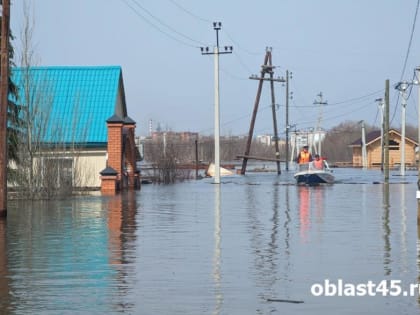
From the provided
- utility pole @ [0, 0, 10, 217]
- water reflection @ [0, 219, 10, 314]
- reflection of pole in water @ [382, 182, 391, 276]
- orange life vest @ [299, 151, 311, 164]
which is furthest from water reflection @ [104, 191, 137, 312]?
orange life vest @ [299, 151, 311, 164]

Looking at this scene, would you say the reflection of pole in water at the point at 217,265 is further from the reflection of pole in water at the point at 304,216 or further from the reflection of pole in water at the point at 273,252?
the reflection of pole in water at the point at 304,216

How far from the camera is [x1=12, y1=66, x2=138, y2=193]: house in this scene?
1272 inches

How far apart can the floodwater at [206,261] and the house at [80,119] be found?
421 inches

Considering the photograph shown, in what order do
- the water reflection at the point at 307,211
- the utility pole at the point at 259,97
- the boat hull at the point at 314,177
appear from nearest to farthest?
the water reflection at the point at 307,211
the boat hull at the point at 314,177
the utility pole at the point at 259,97

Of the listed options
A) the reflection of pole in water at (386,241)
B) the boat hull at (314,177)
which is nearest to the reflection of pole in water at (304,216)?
the reflection of pole in water at (386,241)

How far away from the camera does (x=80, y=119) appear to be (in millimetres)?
38688

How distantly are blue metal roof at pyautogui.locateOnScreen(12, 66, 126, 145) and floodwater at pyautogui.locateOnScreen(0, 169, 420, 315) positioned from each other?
1261cm

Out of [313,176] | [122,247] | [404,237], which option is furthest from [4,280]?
[313,176]

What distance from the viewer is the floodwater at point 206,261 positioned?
8.87 m

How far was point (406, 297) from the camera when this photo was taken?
9.05 metres

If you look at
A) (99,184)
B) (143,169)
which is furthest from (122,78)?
(143,169)

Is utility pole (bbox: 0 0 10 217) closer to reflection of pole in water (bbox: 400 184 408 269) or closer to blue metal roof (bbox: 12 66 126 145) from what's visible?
reflection of pole in water (bbox: 400 184 408 269)

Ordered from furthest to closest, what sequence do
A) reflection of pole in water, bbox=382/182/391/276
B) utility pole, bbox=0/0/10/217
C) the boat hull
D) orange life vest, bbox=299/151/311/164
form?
orange life vest, bbox=299/151/311/164 < the boat hull < utility pole, bbox=0/0/10/217 < reflection of pole in water, bbox=382/182/391/276

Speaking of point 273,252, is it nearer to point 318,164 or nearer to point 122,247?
point 122,247
